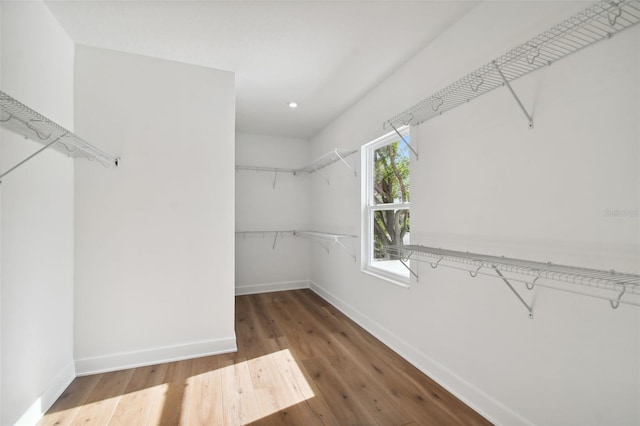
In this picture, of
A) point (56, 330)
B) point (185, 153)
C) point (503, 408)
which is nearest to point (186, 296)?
point (56, 330)

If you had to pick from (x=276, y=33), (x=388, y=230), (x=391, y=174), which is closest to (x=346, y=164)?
(x=391, y=174)

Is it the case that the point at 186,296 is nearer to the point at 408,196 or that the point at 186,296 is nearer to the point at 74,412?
the point at 74,412

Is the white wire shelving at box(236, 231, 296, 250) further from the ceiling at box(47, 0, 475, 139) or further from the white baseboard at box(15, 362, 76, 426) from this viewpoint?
the white baseboard at box(15, 362, 76, 426)

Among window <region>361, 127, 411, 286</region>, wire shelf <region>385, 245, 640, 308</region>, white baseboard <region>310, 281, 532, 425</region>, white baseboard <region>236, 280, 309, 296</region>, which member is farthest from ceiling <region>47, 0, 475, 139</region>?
white baseboard <region>236, 280, 309, 296</region>

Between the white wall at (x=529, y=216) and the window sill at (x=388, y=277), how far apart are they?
0.11 meters

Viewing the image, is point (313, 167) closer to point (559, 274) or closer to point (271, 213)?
point (271, 213)

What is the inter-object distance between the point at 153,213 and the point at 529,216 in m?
2.51

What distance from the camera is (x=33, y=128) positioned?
133 cm

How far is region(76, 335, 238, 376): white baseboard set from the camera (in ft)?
6.75

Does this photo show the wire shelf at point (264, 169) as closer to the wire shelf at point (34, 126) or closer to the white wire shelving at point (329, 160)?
the white wire shelving at point (329, 160)

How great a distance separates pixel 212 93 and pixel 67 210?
1381mm

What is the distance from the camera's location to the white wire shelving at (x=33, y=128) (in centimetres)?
113

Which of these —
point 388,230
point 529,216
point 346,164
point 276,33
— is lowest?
point 388,230

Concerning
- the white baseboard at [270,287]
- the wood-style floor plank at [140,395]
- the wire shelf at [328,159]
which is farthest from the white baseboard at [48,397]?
the wire shelf at [328,159]
